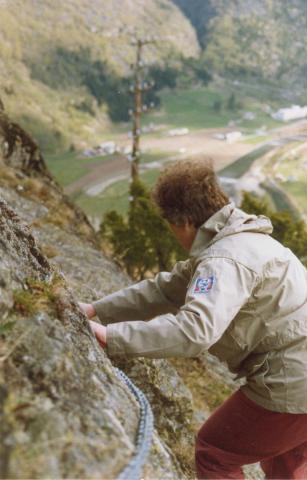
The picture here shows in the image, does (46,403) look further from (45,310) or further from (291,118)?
(291,118)

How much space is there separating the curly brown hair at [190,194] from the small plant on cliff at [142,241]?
18878mm

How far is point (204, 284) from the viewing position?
3408 millimetres

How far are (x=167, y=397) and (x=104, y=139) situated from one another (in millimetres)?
188135

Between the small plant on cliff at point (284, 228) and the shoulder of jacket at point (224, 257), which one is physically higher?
the shoulder of jacket at point (224, 257)

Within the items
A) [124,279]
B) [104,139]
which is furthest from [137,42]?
[104,139]

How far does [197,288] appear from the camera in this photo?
3422 millimetres

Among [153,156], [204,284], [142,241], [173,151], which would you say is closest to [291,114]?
[173,151]

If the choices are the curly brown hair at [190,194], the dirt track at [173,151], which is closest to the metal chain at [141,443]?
the curly brown hair at [190,194]

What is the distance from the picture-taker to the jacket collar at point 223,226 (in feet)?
12.4

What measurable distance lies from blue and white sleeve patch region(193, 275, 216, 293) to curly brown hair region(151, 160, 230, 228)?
652mm

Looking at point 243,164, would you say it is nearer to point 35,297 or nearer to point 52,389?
point 35,297

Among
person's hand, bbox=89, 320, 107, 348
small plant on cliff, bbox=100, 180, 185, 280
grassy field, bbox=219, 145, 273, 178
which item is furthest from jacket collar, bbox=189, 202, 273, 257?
grassy field, bbox=219, 145, 273, 178

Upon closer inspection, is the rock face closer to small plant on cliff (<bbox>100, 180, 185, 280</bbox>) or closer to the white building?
small plant on cliff (<bbox>100, 180, 185, 280</bbox>)

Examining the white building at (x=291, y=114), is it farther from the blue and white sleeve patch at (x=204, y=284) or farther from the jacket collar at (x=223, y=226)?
the blue and white sleeve patch at (x=204, y=284)
